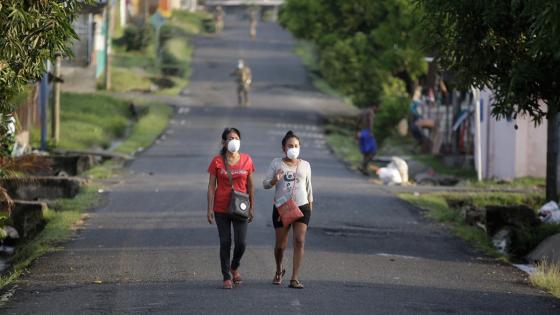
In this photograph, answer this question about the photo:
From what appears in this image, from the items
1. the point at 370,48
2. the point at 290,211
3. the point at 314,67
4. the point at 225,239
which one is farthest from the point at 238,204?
the point at 314,67

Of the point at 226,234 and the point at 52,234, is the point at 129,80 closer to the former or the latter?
the point at 52,234

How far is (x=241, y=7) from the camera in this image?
124000mm

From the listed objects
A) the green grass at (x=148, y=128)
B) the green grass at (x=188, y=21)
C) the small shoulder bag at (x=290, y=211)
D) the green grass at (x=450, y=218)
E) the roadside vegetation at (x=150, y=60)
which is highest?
the green grass at (x=188, y=21)

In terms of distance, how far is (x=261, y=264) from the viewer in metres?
15.5

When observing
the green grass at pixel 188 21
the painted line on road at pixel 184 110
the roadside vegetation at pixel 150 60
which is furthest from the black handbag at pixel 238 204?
the green grass at pixel 188 21

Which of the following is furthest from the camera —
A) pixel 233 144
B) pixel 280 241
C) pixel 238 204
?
pixel 280 241

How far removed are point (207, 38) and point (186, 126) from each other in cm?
4405

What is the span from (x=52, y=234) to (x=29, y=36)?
6.88 meters

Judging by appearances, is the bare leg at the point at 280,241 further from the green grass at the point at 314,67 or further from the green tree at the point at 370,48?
the green grass at the point at 314,67

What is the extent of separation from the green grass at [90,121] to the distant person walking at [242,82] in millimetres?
4969

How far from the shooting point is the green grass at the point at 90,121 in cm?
3777

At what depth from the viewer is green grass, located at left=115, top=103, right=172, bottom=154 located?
38572 millimetres

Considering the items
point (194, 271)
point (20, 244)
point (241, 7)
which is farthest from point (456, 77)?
point (241, 7)

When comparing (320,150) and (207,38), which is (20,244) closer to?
(320,150)
